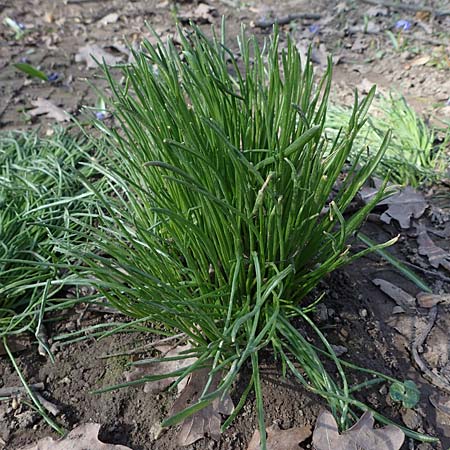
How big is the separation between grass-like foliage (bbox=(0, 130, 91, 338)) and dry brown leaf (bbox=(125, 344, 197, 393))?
0.34 metres

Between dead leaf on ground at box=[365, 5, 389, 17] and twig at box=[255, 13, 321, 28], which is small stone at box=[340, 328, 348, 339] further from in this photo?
dead leaf on ground at box=[365, 5, 389, 17]

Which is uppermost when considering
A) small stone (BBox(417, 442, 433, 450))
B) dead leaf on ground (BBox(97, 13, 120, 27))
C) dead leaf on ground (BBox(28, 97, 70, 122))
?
dead leaf on ground (BBox(97, 13, 120, 27))

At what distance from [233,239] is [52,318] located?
2.53 ft

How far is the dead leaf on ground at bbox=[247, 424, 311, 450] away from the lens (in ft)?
4.68

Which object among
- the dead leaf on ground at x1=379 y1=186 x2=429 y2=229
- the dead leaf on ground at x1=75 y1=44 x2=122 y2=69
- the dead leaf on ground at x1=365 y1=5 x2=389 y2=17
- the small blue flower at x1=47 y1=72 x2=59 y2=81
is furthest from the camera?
the dead leaf on ground at x1=365 y1=5 x2=389 y2=17

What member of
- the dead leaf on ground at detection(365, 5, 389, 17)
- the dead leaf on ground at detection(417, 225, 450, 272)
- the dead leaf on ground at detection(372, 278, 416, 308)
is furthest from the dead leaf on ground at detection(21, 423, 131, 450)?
the dead leaf on ground at detection(365, 5, 389, 17)

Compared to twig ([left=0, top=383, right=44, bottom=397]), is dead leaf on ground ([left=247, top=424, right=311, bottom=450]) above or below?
below

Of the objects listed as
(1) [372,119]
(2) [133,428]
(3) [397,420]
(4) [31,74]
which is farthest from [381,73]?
(2) [133,428]

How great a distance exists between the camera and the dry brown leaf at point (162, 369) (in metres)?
1.58

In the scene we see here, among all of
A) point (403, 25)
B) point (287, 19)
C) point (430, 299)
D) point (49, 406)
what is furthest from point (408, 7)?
point (49, 406)

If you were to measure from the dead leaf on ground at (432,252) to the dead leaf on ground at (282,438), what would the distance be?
0.92m

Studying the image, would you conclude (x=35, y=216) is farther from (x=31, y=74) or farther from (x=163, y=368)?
(x=31, y=74)

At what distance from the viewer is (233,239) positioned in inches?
59.1

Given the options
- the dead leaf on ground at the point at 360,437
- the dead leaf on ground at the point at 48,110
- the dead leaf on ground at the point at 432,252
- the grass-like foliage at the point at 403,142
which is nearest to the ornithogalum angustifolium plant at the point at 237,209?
the dead leaf on ground at the point at 360,437
